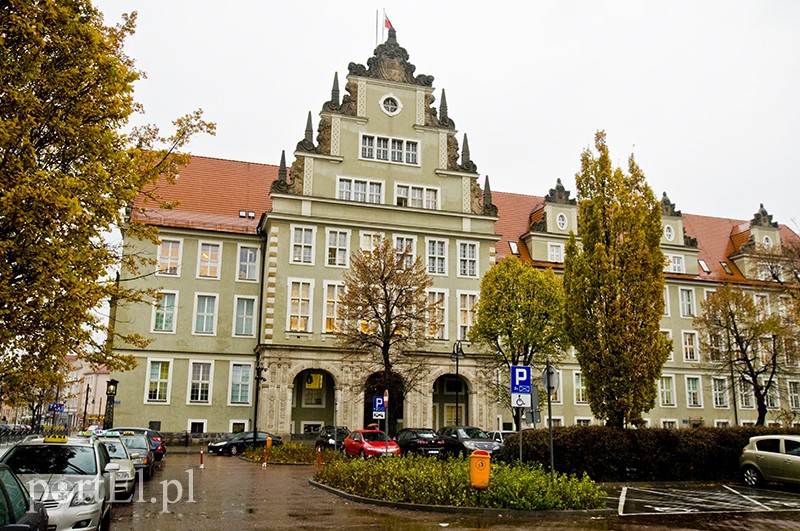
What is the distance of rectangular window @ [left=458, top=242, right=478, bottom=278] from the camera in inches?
1727

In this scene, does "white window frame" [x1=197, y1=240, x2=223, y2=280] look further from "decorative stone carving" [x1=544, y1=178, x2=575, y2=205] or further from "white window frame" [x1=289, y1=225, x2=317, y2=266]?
"decorative stone carving" [x1=544, y1=178, x2=575, y2=205]

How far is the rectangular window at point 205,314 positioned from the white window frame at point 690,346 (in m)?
34.0

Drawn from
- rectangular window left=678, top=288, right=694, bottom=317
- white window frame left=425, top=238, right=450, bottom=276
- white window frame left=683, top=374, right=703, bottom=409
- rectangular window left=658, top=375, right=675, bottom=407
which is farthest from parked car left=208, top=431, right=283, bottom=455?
rectangular window left=678, top=288, right=694, bottom=317

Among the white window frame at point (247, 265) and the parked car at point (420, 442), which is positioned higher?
the white window frame at point (247, 265)

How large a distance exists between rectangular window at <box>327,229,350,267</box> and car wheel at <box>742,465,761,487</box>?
25.7 m

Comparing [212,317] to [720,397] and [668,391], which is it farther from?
[720,397]

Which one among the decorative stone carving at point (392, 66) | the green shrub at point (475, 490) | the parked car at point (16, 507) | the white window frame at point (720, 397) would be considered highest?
the decorative stone carving at point (392, 66)

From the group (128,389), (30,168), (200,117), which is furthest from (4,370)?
(128,389)

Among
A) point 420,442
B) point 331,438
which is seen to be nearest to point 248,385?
point 331,438

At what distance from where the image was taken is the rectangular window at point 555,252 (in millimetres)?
49719

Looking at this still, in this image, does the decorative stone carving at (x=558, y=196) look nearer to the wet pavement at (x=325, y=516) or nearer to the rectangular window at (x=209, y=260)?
the rectangular window at (x=209, y=260)

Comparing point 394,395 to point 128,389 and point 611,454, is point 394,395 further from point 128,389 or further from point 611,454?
point 128,389

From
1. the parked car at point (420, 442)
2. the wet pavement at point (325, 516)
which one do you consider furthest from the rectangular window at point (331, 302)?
the wet pavement at point (325, 516)

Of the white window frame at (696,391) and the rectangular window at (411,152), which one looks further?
the white window frame at (696,391)
